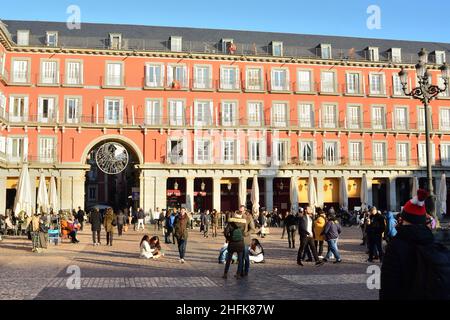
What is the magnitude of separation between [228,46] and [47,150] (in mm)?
19362

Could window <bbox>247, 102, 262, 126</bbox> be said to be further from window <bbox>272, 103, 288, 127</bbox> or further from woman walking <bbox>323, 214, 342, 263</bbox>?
woman walking <bbox>323, 214, 342, 263</bbox>

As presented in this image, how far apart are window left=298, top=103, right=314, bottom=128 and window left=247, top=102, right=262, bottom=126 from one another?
403cm

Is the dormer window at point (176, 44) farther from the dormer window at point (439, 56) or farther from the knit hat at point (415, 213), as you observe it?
the knit hat at point (415, 213)

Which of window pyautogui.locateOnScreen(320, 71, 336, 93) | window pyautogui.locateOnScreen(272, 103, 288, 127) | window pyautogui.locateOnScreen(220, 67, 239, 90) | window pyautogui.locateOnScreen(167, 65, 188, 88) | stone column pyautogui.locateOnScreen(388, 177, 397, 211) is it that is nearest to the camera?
window pyautogui.locateOnScreen(167, 65, 188, 88)

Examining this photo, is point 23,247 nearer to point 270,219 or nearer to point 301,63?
point 270,219

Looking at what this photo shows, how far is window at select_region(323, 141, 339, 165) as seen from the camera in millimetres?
48031

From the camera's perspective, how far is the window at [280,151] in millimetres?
46969

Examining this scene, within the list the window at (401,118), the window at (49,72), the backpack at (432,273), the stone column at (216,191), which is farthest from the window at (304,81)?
the backpack at (432,273)

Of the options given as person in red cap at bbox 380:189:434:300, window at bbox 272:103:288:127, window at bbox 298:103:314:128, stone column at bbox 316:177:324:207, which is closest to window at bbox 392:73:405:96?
window at bbox 298:103:314:128

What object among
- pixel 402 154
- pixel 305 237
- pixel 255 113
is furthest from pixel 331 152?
pixel 305 237

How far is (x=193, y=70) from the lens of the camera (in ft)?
152

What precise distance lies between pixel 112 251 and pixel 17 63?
30548mm

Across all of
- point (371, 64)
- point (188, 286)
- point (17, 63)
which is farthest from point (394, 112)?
point (188, 286)
